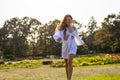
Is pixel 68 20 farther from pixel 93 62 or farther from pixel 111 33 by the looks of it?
pixel 111 33

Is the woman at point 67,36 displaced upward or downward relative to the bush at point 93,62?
upward

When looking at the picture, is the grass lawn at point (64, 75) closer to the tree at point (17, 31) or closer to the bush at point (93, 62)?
the bush at point (93, 62)

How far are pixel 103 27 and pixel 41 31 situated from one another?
16.6 meters

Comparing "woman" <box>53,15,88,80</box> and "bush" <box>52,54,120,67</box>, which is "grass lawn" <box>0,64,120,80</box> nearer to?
"woman" <box>53,15,88,80</box>

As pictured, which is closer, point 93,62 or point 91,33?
point 93,62

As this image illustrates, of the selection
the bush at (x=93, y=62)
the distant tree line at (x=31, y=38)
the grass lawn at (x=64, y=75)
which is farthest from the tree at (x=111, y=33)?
the grass lawn at (x=64, y=75)

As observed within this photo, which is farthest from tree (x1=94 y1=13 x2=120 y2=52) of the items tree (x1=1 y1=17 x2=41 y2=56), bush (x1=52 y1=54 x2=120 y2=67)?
bush (x1=52 y1=54 x2=120 y2=67)

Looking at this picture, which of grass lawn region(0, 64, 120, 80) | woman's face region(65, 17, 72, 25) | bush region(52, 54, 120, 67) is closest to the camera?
woman's face region(65, 17, 72, 25)

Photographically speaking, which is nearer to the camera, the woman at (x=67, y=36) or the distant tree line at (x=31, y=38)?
the woman at (x=67, y=36)

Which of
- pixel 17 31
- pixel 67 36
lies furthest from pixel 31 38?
pixel 67 36

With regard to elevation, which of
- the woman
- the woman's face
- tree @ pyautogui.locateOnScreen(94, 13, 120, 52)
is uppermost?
tree @ pyautogui.locateOnScreen(94, 13, 120, 52)

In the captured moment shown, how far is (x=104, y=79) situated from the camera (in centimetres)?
1023

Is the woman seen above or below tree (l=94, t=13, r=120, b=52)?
below

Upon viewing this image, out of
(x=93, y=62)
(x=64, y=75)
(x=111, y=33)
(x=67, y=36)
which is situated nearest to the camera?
(x=67, y=36)
